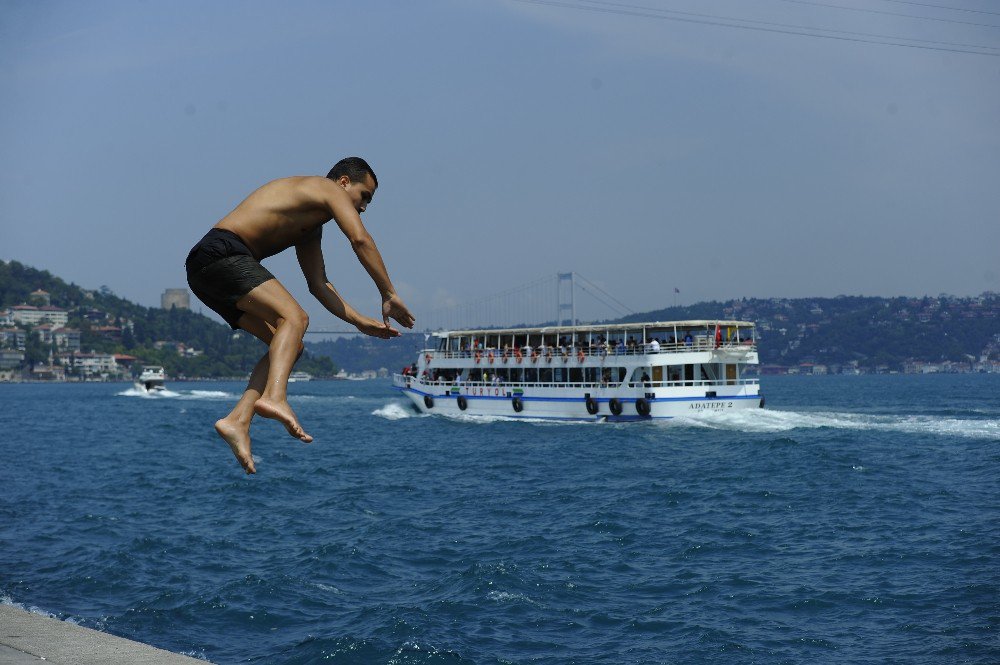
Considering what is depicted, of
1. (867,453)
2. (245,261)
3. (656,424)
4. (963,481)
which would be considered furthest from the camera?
(656,424)

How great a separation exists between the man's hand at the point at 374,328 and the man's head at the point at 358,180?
1.84 ft


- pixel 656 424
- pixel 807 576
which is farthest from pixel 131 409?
pixel 807 576

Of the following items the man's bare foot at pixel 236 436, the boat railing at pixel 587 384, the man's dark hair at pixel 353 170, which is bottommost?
the boat railing at pixel 587 384

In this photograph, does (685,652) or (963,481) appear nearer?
(685,652)

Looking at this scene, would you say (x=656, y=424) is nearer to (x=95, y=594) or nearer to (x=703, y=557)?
(x=703, y=557)

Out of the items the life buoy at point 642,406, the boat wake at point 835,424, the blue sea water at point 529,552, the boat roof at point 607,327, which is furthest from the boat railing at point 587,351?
the blue sea water at point 529,552

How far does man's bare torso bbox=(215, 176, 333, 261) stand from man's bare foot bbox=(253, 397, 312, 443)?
1.98ft

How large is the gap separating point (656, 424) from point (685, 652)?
3950 cm

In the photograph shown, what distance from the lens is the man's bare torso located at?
13.1ft

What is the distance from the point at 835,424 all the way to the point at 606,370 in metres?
12.4

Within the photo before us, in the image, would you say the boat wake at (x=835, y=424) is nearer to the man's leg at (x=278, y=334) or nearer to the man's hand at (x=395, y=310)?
the man's hand at (x=395, y=310)

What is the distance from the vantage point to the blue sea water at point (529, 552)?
15.4 meters

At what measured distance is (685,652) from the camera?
48.5ft

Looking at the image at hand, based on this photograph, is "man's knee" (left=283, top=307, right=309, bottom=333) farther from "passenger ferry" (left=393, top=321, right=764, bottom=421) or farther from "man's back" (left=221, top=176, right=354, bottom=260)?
"passenger ferry" (left=393, top=321, right=764, bottom=421)
